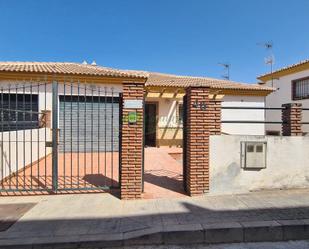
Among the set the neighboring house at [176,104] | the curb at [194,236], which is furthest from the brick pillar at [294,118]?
the neighboring house at [176,104]

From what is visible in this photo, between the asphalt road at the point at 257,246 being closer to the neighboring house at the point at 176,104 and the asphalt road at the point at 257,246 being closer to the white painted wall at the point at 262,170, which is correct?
the white painted wall at the point at 262,170

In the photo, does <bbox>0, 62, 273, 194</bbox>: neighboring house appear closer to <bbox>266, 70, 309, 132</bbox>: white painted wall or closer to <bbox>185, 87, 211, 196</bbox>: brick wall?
<bbox>185, 87, 211, 196</bbox>: brick wall

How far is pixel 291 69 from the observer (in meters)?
17.3

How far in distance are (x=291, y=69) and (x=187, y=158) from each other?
15.3 m

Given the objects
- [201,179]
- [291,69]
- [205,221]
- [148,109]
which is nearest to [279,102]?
[291,69]

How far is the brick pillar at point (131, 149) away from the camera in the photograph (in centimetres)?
512

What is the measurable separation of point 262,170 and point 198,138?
1.64m

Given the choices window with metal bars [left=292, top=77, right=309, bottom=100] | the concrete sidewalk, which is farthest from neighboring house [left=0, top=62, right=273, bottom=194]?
window with metal bars [left=292, top=77, right=309, bottom=100]

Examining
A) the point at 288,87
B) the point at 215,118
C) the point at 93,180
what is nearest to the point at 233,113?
the point at 288,87

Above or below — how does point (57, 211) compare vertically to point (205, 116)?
below

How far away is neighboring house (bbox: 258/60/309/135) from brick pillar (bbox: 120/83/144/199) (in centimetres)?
1403

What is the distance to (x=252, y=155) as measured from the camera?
5402 millimetres

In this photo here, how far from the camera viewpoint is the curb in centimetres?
342

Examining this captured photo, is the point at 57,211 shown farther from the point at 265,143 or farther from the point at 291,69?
the point at 291,69
